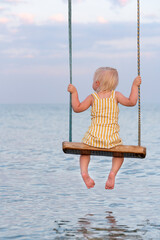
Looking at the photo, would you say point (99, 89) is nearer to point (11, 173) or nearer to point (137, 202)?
point (137, 202)

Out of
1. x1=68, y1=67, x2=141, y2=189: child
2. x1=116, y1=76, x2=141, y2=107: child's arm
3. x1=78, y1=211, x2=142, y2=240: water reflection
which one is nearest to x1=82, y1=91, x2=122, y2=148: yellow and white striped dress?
x1=68, y1=67, x2=141, y2=189: child

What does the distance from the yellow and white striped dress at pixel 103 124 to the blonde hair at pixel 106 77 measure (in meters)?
0.15

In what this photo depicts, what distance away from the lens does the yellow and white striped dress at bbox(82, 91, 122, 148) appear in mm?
7421

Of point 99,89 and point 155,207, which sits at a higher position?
point 99,89

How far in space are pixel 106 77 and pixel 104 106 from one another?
13.6 inches

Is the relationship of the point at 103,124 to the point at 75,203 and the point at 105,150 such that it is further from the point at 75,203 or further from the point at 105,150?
the point at 75,203

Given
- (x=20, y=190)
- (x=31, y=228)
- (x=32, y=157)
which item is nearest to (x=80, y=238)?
(x=31, y=228)

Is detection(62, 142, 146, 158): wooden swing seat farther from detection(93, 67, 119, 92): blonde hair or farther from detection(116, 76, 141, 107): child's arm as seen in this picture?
detection(93, 67, 119, 92): blonde hair

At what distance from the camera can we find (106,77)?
742 cm

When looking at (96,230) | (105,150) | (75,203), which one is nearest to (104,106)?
(105,150)

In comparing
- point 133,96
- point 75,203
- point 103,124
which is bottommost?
point 75,203

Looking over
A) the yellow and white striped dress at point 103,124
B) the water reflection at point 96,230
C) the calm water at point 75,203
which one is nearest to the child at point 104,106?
Result: the yellow and white striped dress at point 103,124

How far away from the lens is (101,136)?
24.3ft

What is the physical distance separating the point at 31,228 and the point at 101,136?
3262 millimetres
